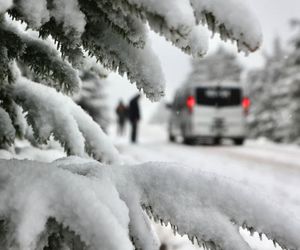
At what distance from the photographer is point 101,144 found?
4.92ft

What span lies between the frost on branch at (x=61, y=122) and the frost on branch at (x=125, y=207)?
0.29m

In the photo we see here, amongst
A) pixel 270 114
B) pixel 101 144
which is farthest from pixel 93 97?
pixel 101 144

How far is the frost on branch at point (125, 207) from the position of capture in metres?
0.81

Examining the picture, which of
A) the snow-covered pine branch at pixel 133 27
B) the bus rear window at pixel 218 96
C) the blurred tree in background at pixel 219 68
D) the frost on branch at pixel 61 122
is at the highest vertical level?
the blurred tree in background at pixel 219 68

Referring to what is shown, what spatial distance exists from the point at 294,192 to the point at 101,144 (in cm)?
487

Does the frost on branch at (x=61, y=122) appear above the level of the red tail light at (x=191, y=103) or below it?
below

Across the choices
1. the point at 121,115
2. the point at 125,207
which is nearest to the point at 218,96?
the point at 121,115

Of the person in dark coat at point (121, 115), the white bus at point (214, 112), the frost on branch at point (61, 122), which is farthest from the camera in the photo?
the person in dark coat at point (121, 115)

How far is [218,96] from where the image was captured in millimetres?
15875

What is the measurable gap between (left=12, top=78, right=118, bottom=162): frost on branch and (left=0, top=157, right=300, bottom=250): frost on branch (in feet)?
0.96

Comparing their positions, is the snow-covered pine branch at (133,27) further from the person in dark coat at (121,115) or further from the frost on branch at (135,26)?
the person in dark coat at (121,115)

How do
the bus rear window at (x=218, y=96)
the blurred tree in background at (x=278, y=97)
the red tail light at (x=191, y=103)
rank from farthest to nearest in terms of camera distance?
the blurred tree in background at (x=278, y=97), the bus rear window at (x=218, y=96), the red tail light at (x=191, y=103)

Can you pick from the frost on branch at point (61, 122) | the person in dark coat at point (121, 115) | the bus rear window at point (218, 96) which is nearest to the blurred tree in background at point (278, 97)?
the bus rear window at point (218, 96)

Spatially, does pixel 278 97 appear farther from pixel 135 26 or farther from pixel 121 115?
pixel 135 26
